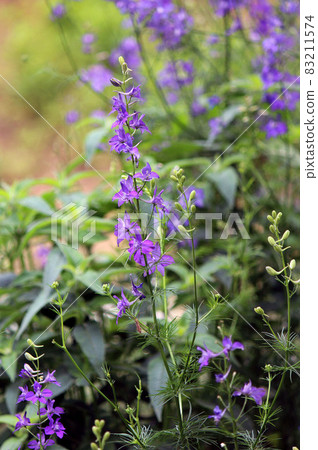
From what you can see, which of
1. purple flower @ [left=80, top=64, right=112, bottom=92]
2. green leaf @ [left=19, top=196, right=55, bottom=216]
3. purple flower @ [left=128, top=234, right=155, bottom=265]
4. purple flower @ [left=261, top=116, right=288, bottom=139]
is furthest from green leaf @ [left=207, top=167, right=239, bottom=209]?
purple flower @ [left=128, top=234, right=155, bottom=265]

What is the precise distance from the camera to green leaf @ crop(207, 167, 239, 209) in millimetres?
1257

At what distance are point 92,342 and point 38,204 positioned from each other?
342 mm

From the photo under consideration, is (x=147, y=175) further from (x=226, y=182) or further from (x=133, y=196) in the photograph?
(x=226, y=182)

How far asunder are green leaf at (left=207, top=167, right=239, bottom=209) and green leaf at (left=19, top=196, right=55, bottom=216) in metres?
0.39

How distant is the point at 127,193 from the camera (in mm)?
644

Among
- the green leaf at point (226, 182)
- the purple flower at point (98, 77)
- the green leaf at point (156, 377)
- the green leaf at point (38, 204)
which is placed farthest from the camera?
the purple flower at point (98, 77)

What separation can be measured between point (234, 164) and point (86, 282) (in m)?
0.76

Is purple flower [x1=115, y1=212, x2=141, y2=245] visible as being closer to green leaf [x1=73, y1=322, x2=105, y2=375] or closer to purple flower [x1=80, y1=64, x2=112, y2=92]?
green leaf [x1=73, y1=322, x2=105, y2=375]

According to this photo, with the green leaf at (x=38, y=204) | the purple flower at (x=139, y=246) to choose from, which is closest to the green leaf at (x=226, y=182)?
the green leaf at (x=38, y=204)

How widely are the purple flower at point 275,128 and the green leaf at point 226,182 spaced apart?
4.9 inches

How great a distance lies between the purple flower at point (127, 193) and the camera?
2.08 ft

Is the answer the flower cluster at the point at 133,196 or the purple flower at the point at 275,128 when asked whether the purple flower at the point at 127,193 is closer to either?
the flower cluster at the point at 133,196

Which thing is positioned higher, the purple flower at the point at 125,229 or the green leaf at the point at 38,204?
the purple flower at the point at 125,229
